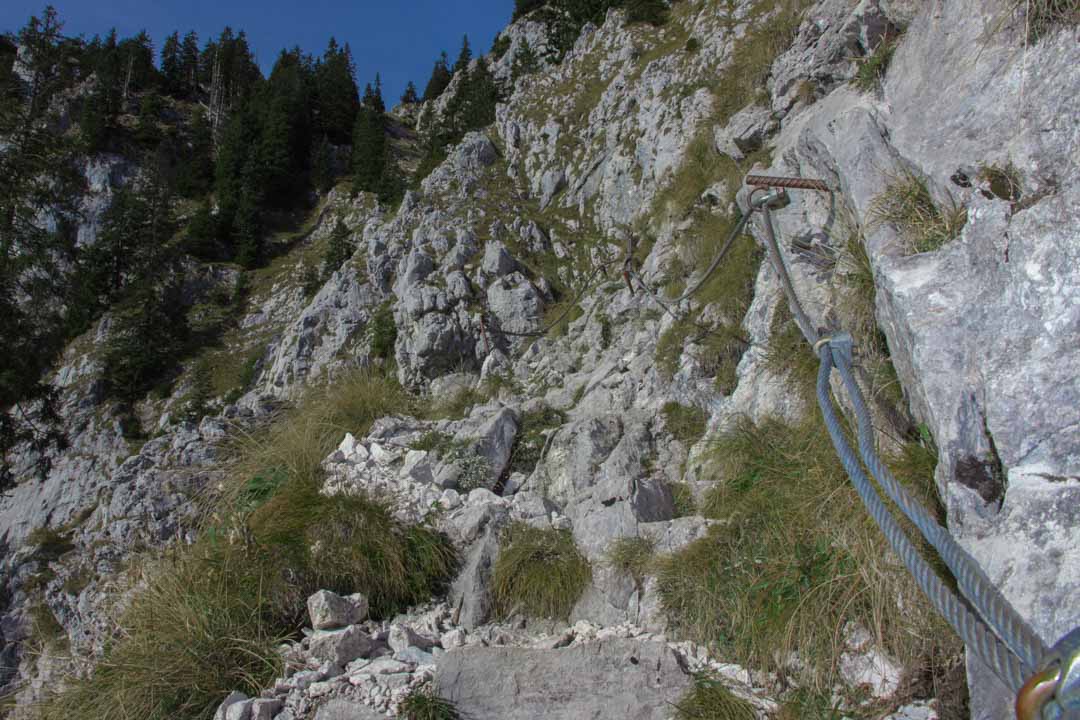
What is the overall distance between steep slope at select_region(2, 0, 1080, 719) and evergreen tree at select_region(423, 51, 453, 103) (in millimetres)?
55432

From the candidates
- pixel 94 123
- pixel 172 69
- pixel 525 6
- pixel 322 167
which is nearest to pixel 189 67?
pixel 172 69

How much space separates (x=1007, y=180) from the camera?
2771 mm

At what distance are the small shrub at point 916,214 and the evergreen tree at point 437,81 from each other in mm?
59632

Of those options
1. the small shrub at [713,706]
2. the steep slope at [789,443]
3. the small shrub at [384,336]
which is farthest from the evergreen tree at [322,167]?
the small shrub at [713,706]

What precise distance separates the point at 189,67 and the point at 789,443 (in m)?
83.2

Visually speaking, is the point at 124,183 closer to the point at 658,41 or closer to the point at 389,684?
the point at 658,41

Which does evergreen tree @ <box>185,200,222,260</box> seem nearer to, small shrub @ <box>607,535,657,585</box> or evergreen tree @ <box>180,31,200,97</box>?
evergreen tree @ <box>180,31,200,97</box>

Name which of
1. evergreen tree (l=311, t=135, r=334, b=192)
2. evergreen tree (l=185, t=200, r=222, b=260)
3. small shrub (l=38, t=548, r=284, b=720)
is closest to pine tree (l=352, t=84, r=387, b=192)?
evergreen tree (l=311, t=135, r=334, b=192)

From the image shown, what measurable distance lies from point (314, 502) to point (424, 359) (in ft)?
28.5

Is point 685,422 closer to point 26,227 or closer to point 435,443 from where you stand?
point 435,443

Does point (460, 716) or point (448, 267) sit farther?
point (448, 267)

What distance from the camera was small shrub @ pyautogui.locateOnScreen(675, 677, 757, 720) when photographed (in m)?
2.65

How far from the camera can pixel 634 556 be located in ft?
12.1

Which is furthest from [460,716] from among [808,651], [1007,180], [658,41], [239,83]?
[239,83]
